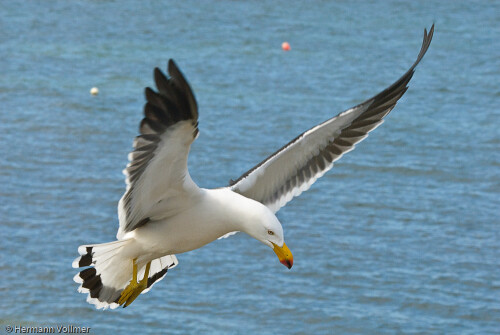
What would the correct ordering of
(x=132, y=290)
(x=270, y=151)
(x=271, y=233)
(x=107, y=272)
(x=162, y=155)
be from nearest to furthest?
(x=162, y=155)
(x=271, y=233)
(x=132, y=290)
(x=107, y=272)
(x=270, y=151)

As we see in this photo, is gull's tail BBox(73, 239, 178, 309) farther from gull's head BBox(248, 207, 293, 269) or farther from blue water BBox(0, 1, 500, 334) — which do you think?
blue water BBox(0, 1, 500, 334)

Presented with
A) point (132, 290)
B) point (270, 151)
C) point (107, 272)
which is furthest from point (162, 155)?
point (270, 151)

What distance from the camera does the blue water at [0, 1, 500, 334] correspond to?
1568 cm

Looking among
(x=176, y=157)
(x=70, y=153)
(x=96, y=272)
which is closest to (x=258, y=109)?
(x=70, y=153)

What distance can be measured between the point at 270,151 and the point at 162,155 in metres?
13.7

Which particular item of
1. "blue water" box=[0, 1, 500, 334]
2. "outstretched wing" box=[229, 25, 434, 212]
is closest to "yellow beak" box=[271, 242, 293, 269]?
"outstretched wing" box=[229, 25, 434, 212]

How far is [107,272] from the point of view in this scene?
9.15m

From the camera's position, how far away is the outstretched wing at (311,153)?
29.6 feet

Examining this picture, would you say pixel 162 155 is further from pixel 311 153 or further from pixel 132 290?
pixel 311 153

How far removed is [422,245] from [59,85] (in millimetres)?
11117

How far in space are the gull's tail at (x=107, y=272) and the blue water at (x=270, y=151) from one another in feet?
18.2

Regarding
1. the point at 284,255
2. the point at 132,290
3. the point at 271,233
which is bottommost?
the point at 132,290

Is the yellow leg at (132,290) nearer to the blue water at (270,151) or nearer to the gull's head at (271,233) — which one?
the gull's head at (271,233)

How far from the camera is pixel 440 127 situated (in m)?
23.3
